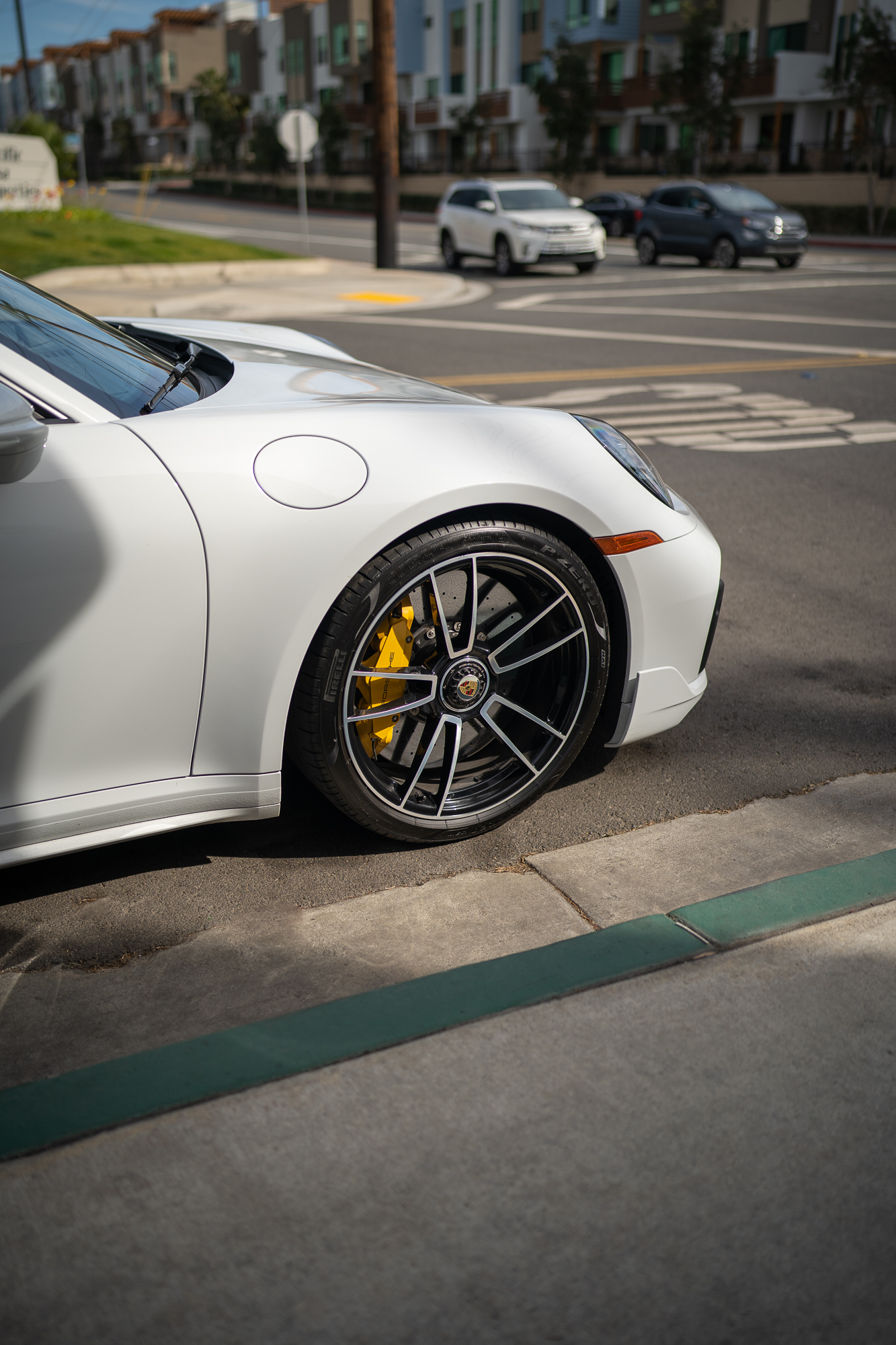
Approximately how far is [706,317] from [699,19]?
113ft

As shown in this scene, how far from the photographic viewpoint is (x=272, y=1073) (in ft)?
6.48

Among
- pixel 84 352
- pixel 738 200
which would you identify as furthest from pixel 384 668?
pixel 738 200

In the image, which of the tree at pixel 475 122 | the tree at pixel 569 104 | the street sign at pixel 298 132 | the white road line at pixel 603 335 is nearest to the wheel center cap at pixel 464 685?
the white road line at pixel 603 335

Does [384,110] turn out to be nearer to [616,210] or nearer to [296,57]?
[616,210]

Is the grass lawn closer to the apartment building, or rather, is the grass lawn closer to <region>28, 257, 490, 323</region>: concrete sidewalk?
<region>28, 257, 490, 323</region>: concrete sidewalk

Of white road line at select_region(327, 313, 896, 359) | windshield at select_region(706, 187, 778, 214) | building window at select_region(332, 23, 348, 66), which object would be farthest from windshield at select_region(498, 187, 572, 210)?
building window at select_region(332, 23, 348, 66)

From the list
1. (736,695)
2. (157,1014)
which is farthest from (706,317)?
(157,1014)

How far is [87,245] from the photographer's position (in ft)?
64.0

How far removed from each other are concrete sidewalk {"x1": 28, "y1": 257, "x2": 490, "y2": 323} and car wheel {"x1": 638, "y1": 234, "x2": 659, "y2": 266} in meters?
4.60

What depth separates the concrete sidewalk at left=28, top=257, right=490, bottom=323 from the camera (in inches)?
588

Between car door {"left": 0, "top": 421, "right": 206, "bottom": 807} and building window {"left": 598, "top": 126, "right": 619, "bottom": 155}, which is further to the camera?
building window {"left": 598, "top": 126, "right": 619, "bottom": 155}

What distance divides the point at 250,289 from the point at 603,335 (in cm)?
710

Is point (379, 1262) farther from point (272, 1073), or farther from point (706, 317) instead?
point (706, 317)

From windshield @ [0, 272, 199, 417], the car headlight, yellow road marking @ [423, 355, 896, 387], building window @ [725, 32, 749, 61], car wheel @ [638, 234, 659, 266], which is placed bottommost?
yellow road marking @ [423, 355, 896, 387]
